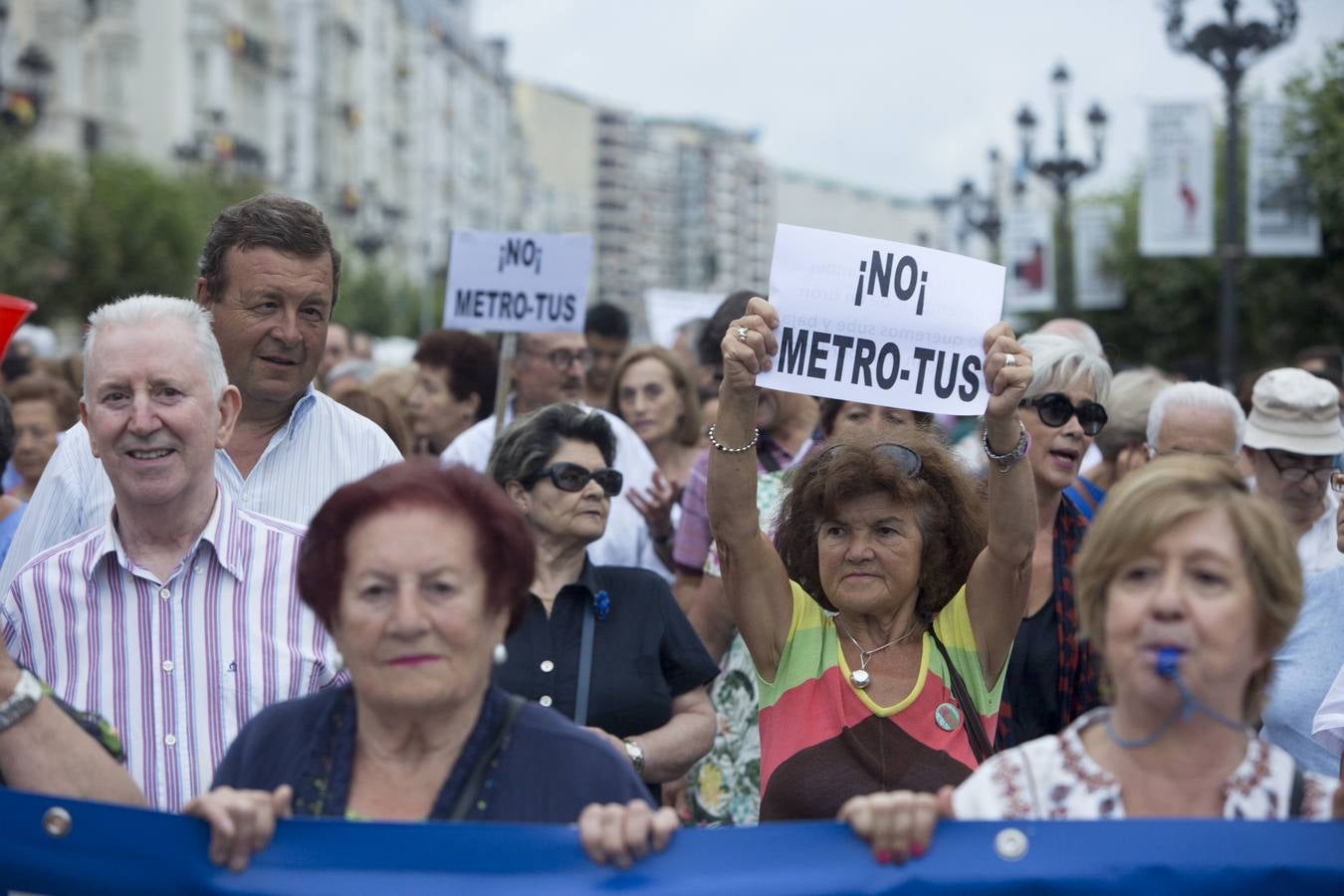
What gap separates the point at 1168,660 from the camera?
108 inches

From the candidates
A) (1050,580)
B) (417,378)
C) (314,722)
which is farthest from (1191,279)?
(314,722)

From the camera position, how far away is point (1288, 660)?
4.94 metres

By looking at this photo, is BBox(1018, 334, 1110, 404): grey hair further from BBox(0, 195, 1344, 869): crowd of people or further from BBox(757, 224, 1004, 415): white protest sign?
BBox(757, 224, 1004, 415): white protest sign

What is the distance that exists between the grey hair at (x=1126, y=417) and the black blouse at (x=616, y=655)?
221 cm

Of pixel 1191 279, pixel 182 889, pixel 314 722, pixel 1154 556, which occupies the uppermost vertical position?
pixel 1191 279

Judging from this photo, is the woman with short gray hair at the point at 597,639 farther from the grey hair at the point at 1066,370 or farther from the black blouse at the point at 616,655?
the grey hair at the point at 1066,370

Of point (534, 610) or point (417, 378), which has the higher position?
point (417, 378)

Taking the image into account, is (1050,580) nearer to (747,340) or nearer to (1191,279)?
(747,340)

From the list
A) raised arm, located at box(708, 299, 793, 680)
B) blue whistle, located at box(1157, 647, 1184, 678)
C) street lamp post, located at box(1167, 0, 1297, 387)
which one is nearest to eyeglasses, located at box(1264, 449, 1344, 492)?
raised arm, located at box(708, 299, 793, 680)

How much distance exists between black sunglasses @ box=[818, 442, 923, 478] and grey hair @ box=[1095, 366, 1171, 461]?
90.7 inches

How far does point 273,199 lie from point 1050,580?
2.35 m

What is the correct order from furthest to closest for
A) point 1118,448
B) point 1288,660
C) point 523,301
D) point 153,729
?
point 523,301
point 1118,448
point 1288,660
point 153,729

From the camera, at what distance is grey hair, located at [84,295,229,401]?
11.7ft

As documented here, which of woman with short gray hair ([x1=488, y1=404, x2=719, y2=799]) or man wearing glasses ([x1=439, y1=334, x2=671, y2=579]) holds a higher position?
man wearing glasses ([x1=439, y1=334, x2=671, y2=579])
